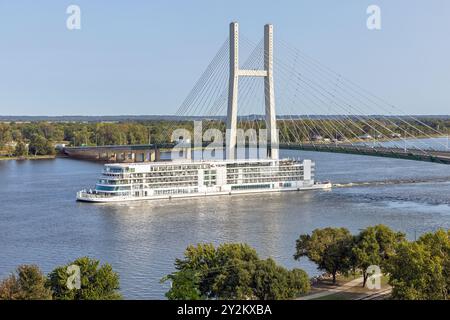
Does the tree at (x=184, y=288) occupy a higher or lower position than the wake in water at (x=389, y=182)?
lower

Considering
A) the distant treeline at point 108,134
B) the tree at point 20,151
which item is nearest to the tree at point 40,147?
the distant treeline at point 108,134

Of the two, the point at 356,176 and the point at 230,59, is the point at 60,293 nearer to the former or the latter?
the point at 230,59

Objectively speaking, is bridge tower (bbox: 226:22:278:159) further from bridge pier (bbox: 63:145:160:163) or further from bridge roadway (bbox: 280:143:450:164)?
bridge pier (bbox: 63:145:160:163)

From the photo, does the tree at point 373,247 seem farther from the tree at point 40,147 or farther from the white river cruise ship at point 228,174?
the tree at point 40,147

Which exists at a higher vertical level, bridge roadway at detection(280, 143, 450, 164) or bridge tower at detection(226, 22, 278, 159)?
bridge tower at detection(226, 22, 278, 159)

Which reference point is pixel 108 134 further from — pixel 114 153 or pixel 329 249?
pixel 329 249

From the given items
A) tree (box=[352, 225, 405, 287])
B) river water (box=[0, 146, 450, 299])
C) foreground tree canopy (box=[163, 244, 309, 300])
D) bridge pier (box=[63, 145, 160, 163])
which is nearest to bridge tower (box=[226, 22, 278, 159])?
river water (box=[0, 146, 450, 299])
